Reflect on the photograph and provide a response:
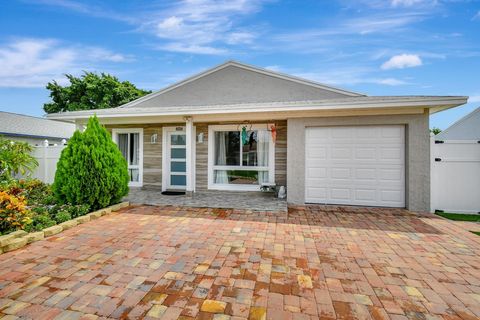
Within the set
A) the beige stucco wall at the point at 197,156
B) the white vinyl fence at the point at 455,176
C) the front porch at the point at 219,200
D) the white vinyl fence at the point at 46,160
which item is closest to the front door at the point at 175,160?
the beige stucco wall at the point at 197,156

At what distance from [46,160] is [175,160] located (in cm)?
585

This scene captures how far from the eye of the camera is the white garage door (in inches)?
260

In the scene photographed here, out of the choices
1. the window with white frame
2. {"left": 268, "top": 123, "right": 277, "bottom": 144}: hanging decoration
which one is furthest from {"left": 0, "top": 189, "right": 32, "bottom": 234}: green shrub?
{"left": 268, "top": 123, "right": 277, "bottom": 144}: hanging decoration

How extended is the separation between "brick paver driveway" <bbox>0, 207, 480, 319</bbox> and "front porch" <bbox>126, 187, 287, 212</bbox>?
139 cm

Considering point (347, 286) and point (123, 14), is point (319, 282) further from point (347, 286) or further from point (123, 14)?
point (123, 14)

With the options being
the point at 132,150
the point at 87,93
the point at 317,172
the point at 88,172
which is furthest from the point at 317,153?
the point at 87,93

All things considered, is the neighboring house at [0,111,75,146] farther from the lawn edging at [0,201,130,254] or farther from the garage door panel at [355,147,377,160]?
the garage door panel at [355,147,377,160]

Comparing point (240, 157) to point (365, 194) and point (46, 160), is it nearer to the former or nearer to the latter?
point (365, 194)

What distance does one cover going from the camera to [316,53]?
11398 millimetres

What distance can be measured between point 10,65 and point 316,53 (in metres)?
14.7

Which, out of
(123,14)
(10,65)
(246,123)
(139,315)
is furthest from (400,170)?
(10,65)

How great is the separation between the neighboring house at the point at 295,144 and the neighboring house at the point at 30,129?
819 cm

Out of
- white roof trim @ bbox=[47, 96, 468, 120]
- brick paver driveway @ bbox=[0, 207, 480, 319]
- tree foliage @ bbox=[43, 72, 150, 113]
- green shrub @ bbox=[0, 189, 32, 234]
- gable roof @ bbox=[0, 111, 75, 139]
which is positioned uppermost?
tree foliage @ bbox=[43, 72, 150, 113]

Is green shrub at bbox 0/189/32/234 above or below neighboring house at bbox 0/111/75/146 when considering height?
below
